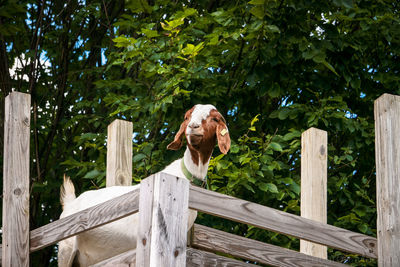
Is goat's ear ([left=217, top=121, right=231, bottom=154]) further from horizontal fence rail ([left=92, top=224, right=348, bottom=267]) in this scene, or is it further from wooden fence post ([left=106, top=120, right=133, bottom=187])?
wooden fence post ([left=106, top=120, right=133, bottom=187])

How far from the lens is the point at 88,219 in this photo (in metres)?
4.81

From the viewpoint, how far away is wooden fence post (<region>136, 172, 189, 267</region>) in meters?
4.13

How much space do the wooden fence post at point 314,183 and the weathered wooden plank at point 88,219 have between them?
2025 millimetres

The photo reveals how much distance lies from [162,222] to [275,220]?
0.87m

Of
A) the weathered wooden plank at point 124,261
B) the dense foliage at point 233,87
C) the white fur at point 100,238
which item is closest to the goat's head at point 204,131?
the white fur at point 100,238

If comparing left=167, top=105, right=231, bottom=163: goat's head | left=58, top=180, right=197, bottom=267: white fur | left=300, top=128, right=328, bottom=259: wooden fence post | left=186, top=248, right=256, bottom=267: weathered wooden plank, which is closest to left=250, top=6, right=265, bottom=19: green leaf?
left=300, top=128, right=328, bottom=259: wooden fence post

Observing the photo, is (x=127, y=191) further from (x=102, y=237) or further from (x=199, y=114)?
(x=199, y=114)

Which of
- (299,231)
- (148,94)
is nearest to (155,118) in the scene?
(148,94)

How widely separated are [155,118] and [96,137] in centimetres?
69

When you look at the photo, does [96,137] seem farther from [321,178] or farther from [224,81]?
[321,178]

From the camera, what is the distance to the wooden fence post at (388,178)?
5094mm

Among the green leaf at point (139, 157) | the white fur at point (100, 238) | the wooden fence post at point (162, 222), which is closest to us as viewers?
the wooden fence post at point (162, 222)

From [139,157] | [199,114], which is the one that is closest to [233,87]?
[139,157]

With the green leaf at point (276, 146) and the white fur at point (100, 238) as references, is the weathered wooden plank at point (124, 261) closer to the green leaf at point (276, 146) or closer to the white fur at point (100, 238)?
the white fur at point (100, 238)
